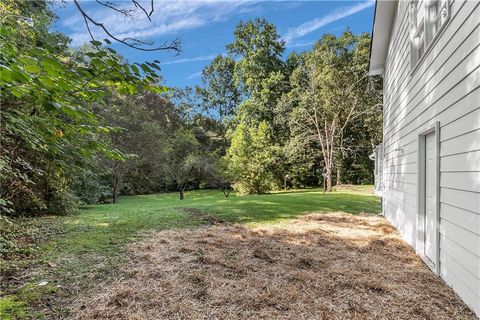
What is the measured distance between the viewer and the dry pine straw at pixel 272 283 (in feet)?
7.90

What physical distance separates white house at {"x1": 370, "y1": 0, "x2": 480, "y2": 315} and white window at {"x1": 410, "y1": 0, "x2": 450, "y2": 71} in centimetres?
1

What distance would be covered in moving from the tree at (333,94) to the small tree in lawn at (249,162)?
332 cm

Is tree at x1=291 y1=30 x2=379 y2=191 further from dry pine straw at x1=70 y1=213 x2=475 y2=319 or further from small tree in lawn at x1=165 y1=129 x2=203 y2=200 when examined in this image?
dry pine straw at x1=70 y1=213 x2=475 y2=319

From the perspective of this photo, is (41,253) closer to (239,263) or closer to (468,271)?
(239,263)

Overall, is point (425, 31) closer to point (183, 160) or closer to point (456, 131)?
point (456, 131)

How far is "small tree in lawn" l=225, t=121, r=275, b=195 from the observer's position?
1723cm

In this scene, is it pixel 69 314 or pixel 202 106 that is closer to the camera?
pixel 69 314

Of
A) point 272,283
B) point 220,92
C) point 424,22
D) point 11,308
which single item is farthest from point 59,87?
Answer: point 220,92

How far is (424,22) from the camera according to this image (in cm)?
411

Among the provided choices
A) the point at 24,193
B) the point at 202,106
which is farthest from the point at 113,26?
the point at 202,106

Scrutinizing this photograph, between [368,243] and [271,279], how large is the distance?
2336 millimetres

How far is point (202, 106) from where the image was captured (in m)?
27.8

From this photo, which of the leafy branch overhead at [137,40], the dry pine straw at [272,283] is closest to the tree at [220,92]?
the dry pine straw at [272,283]

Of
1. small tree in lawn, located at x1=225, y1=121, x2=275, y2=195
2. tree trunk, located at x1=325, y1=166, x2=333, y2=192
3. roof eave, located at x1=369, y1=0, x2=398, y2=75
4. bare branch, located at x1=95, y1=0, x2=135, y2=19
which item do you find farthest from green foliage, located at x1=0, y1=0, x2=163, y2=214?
tree trunk, located at x1=325, y1=166, x2=333, y2=192
